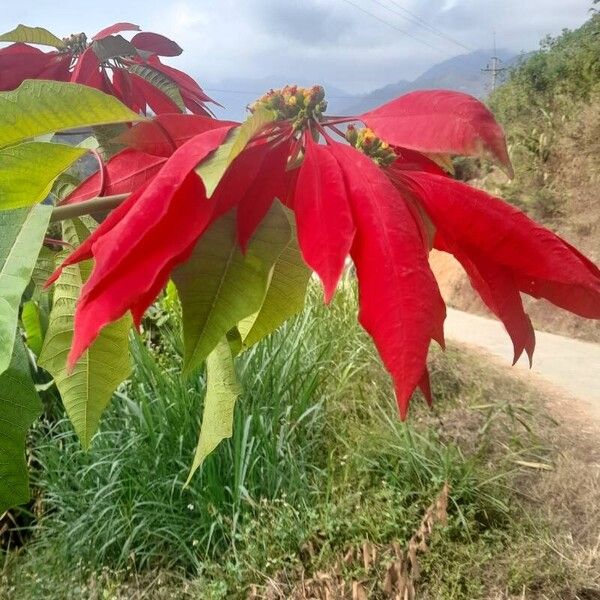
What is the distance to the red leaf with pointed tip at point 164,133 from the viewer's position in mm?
174

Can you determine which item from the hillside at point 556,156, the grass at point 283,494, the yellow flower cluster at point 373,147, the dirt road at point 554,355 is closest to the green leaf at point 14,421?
the yellow flower cluster at point 373,147

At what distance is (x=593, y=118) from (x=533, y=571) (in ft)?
12.6

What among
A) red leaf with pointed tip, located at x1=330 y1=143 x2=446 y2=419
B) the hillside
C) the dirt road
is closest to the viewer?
red leaf with pointed tip, located at x1=330 y1=143 x2=446 y2=419

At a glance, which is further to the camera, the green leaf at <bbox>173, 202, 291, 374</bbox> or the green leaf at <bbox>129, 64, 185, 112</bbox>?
the green leaf at <bbox>129, 64, 185, 112</bbox>

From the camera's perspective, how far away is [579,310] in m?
0.15

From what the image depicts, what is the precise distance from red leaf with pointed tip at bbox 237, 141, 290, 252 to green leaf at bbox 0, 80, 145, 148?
3cm

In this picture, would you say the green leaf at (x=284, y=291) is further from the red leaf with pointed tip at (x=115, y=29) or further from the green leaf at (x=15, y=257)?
the red leaf with pointed tip at (x=115, y=29)

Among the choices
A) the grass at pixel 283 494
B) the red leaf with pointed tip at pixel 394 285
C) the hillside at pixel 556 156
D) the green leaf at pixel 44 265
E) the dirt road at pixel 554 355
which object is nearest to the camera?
the red leaf with pointed tip at pixel 394 285

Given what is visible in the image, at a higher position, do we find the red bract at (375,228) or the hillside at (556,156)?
the hillside at (556,156)

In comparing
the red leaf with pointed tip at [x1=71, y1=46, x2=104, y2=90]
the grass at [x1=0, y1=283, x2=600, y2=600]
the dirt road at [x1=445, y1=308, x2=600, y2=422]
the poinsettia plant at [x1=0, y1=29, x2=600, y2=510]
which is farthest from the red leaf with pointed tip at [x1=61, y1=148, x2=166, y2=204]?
the dirt road at [x1=445, y1=308, x2=600, y2=422]

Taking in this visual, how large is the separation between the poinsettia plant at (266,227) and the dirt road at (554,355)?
2451 millimetres

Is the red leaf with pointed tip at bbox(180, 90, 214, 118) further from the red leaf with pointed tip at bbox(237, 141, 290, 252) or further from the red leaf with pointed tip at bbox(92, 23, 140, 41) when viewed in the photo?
the red leaf with pointed tip at bbox(237, 141, 290, 252)

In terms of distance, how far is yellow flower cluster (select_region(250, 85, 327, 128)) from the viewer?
0.61 feet

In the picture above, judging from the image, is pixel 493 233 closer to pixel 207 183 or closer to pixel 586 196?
pixel 207 183
